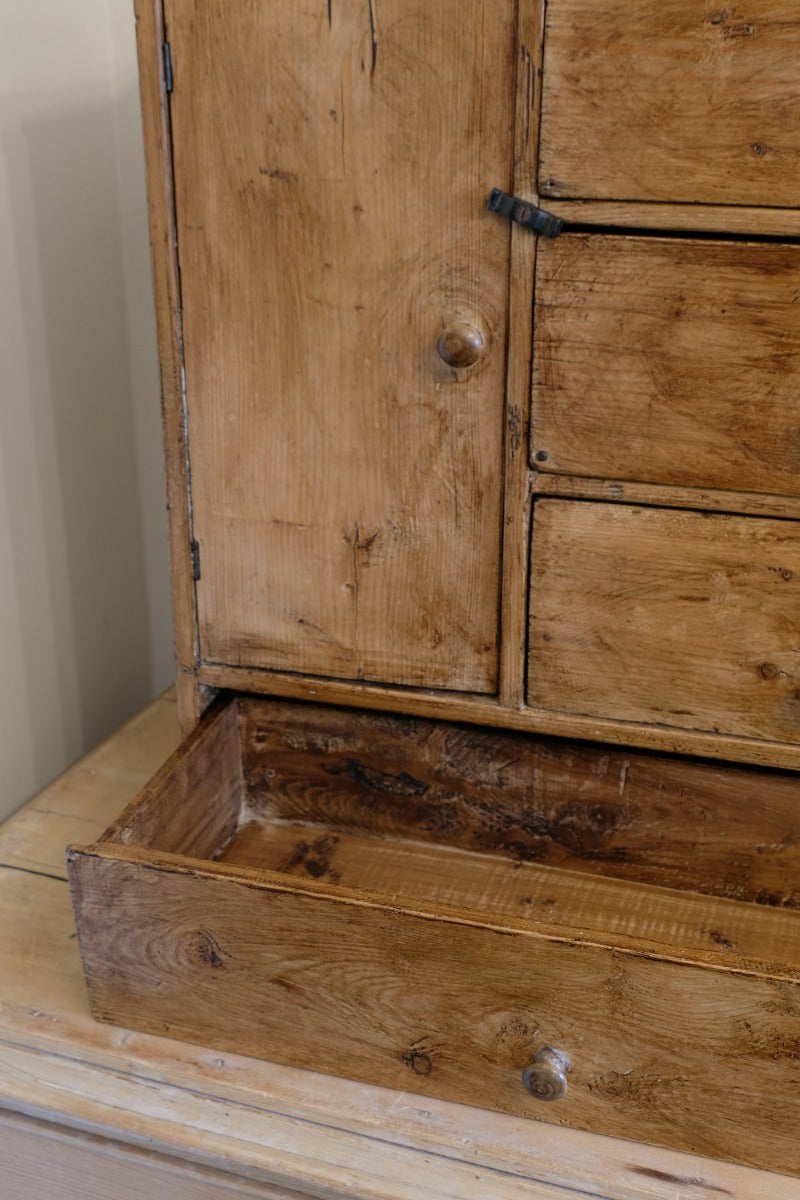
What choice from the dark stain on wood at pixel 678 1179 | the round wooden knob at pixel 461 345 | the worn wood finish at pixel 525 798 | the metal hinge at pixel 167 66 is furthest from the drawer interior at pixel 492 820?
the metal hinge at pixel 167 66

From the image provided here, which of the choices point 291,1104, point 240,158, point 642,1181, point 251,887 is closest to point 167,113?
point 240,158

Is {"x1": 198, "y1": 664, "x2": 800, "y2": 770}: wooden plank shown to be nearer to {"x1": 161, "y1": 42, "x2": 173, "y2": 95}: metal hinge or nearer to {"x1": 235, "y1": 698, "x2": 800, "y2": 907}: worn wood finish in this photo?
{"x1": 235, "y1": 698, "x2": 800, "y2": 907}: worn wood finish

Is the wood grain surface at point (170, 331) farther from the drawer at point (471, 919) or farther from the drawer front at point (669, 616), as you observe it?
the drawer front at point (669, 616)

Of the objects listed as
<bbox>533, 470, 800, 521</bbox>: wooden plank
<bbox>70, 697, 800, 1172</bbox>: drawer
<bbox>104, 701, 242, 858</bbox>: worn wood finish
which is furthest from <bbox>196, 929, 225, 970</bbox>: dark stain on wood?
<bbox>533, 470, 800, 521</bbox>: wooden plank

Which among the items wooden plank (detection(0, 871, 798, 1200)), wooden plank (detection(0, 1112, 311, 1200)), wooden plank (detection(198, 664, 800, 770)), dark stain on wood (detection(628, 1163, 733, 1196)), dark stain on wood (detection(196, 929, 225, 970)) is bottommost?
wooden plank (detection(0, 1112, 311, 1200))

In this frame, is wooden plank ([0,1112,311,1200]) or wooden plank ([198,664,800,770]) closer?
wooden plank ([0,1112,311,1200])

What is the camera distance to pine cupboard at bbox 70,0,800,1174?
0.83 m

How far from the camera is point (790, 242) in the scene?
34.1 inches

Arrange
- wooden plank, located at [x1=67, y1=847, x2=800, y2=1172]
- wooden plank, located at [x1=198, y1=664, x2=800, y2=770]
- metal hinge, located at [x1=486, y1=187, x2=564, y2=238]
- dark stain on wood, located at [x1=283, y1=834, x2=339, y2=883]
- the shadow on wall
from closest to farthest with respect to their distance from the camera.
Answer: wooden plank, located at [x1=67, y1=847, x2=800, y2=1172] < metal hinge, located at [x1=486, y1=187, x2=564, y2=238] < wooden plank, located at [x1=198, y1=664, x2=800, y2=770] < dark stain on wood, located at [x1=283, y1=834, x2=339, y2=883] < the shadow on wall

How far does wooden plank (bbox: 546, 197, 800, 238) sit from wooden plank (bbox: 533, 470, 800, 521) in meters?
0.20

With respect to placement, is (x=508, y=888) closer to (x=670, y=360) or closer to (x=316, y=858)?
(x=316, y=858)

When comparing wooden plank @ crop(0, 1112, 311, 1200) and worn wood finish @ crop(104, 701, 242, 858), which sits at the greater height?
worn wood finish @ crop(104, 701, 242, 858)

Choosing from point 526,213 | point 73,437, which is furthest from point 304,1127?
point 73,437

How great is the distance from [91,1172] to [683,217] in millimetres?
872
